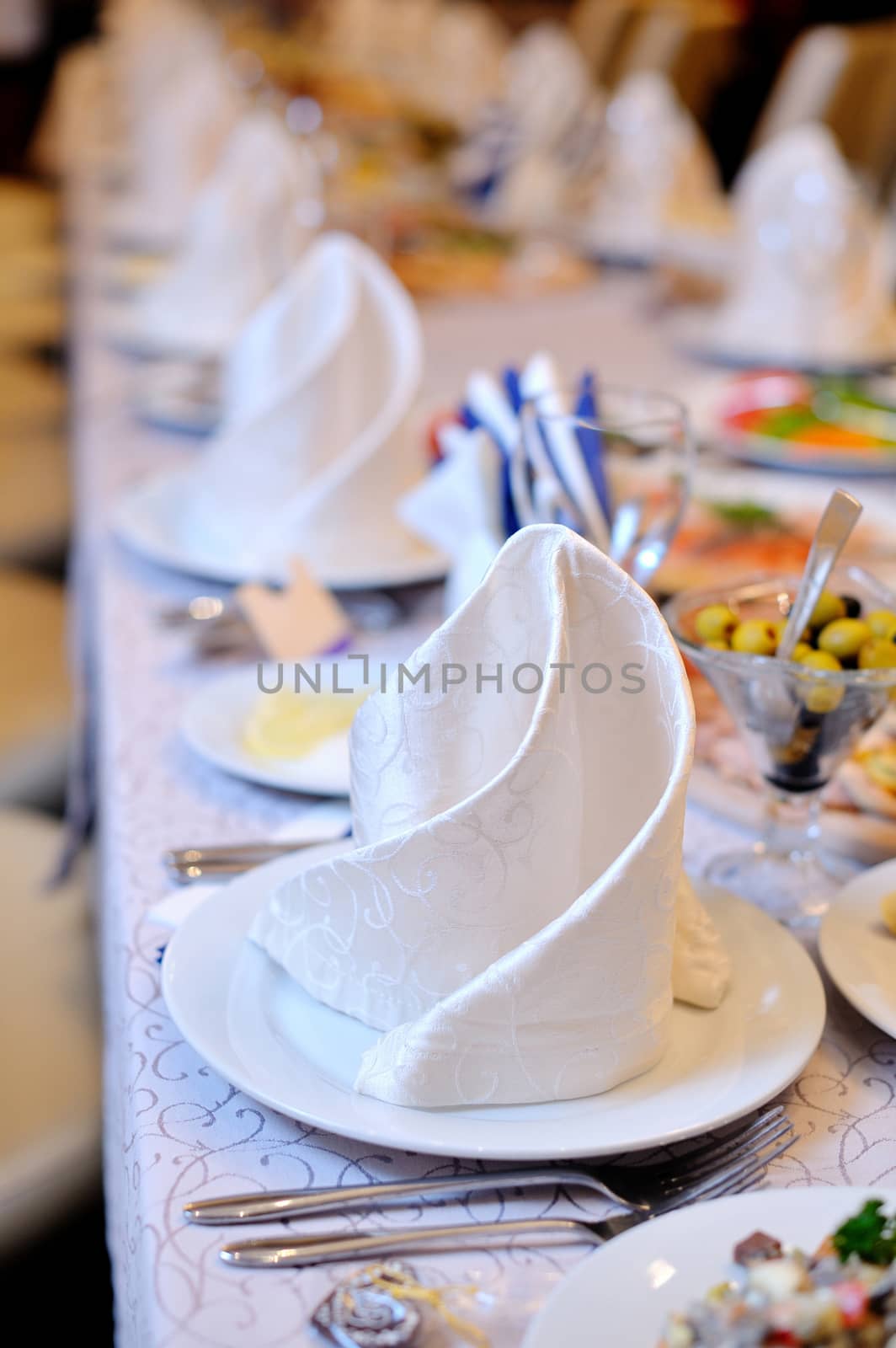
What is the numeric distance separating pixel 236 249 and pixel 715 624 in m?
1.40

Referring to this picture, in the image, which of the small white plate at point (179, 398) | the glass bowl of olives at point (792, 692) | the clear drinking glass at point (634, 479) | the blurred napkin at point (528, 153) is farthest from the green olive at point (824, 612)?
the blurred napkin at point (528, 153)

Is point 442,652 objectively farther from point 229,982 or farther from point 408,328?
point 408,328

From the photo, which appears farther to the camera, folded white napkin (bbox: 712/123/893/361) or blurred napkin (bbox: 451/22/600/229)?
blurred napkin (bbox: 451/22/600/229)

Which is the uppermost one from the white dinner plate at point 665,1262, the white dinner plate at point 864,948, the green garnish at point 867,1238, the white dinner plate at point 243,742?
the green garnish at point 867,1238

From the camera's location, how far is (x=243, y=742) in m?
0.89

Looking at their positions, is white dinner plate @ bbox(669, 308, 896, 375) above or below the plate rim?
below

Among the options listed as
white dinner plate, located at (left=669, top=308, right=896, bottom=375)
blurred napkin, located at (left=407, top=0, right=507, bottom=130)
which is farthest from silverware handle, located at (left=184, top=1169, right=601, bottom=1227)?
blurred napkin, located at (left=407, top=0, right=507, bottom=130)

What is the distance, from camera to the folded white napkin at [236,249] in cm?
194

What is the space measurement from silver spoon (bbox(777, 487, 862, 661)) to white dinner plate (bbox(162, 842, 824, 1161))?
0.52 ft

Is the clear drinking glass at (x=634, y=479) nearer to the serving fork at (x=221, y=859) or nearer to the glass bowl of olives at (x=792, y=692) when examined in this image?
the glass bowl of olives at (x=792, y=692)

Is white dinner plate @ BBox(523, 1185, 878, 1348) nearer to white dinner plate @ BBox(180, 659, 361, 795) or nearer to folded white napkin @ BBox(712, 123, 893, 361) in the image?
white dinner plate @ BBox(180, 659, 361, 795)

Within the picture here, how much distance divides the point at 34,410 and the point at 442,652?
2.45 meters

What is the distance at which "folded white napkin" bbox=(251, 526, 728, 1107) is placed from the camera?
0.53 m

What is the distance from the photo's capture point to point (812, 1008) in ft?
1.95
